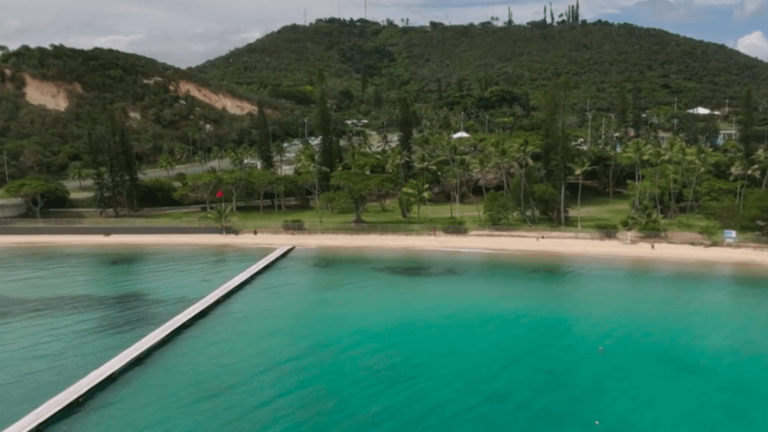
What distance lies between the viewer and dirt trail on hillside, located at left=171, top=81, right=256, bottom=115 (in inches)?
4286

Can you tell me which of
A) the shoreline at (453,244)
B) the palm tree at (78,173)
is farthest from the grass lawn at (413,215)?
the palm tree at (78,173)

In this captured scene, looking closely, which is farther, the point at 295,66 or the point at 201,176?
the point at 295,66

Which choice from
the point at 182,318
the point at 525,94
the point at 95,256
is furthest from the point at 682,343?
the point at 525,94

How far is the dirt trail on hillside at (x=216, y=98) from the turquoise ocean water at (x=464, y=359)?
8404cm

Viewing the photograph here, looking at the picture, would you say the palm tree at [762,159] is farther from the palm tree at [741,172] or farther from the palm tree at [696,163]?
the palm tree at [696,163]

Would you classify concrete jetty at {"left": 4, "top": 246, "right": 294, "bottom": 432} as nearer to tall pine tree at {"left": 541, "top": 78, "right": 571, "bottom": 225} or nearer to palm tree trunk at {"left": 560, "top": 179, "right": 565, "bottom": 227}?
palm tree trunk at {"left": 560, "top": 179, "right": 565, "bottom": 227}

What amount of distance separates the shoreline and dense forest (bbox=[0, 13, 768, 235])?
3.86 m

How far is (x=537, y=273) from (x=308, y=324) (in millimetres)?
15673

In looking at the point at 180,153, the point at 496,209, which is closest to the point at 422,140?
the point at 496,209

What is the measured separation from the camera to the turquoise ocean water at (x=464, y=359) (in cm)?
1844

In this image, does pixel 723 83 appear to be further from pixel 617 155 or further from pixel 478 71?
pixel 617 155

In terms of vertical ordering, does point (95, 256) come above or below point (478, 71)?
below

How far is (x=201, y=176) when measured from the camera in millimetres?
52625

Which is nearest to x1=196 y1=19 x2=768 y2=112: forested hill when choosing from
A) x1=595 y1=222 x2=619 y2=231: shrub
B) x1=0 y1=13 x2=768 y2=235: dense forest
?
x1=0 y1=13 x2=768 y2=235: dense forest
